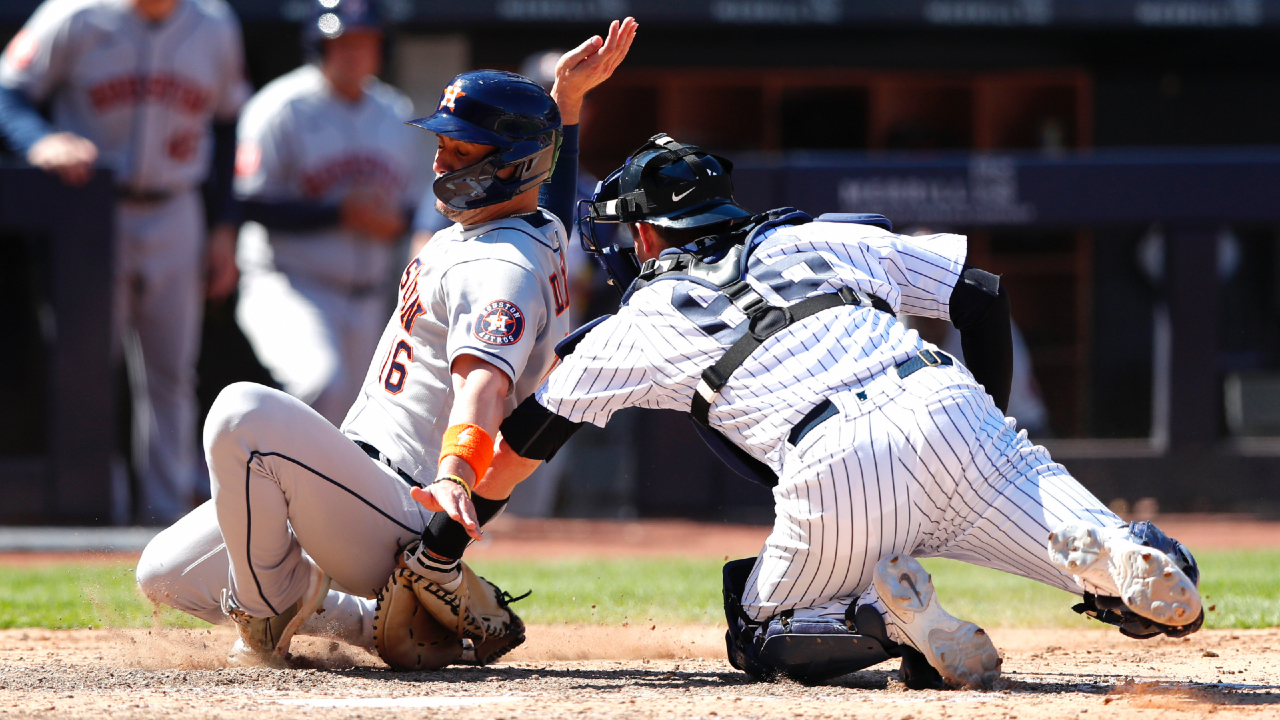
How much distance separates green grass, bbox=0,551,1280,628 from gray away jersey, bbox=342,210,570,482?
1.00 metres

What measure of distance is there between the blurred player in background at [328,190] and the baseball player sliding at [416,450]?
2.89 meters

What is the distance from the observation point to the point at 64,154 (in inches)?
244

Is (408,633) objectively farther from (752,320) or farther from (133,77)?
(133,77)

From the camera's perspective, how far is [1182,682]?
306 centimetres

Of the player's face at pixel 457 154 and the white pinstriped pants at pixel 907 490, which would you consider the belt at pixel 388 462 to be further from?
the white pinstriped pants at pixel 907 490

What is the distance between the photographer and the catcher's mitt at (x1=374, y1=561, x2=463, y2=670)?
9.97 feet

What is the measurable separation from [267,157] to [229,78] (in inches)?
16.3

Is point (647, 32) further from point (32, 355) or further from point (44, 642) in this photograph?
point (44, 642)

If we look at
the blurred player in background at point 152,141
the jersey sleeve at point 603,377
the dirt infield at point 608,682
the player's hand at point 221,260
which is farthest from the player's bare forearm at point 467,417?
the blurred player in background at point 152,141

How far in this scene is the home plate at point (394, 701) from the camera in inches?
104

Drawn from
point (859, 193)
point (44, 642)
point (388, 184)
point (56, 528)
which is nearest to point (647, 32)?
point (859, 193)

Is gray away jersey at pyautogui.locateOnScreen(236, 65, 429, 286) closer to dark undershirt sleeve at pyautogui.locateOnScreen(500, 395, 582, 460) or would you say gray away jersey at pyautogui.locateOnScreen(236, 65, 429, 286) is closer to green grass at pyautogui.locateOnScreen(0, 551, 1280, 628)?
green grass at pyautogui.locateOnScreen(0, 551, 1280, 628)

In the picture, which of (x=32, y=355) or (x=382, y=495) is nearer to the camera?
(x=382, y=495)

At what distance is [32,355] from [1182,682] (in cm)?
650
